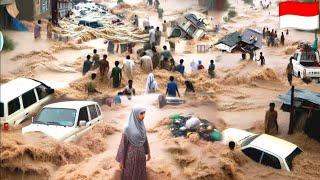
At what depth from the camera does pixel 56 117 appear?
952 cm

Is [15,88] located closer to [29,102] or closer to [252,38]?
[29,102]

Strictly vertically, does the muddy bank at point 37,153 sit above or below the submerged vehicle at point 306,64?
below

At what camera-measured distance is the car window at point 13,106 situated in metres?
8.62

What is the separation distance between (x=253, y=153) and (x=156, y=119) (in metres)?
2.45

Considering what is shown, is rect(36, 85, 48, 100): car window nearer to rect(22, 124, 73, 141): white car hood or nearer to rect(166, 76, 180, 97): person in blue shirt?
rect(22, 124, 73, 141): white car hood

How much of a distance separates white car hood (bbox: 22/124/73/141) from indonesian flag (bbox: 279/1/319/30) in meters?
8.65

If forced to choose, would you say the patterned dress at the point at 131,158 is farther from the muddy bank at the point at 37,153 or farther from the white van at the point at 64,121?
the white van at the point at 64,121

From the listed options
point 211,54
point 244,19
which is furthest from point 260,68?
point 244,19

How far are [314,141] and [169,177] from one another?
14.5 feet

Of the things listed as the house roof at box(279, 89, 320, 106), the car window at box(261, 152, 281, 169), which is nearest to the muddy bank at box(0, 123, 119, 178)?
the car window at box(261, 152, 281, 169)

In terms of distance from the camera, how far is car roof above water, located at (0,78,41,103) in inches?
337

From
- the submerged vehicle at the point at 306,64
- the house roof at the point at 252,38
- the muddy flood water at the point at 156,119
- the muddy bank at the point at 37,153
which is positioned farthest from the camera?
the house roof at the point at 252,38

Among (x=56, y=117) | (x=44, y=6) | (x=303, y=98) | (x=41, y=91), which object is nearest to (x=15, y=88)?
(x=56, y=117)

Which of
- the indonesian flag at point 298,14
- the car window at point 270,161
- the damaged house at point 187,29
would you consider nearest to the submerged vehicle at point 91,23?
the damaged house at point 187,29
